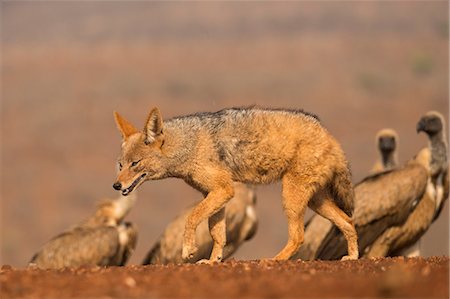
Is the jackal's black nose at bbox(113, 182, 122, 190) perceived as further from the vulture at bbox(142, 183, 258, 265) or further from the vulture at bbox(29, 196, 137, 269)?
the vulture at bbox(29, 196, 137, 269)

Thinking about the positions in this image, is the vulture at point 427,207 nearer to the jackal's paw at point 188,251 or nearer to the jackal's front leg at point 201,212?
the jackal's front leg at point 201,212

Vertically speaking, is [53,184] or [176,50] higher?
[176,50]

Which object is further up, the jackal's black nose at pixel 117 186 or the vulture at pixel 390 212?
the jackal's black nose at pixel 117 186

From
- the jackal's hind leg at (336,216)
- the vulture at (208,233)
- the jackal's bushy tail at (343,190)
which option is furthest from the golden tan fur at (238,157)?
the vulture at (208,233)

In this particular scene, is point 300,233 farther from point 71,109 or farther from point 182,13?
point 182,13

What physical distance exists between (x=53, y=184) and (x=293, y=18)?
34.1m

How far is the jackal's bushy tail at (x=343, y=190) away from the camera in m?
9.83

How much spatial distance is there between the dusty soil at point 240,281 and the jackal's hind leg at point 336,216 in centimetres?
136

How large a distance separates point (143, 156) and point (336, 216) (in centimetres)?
213

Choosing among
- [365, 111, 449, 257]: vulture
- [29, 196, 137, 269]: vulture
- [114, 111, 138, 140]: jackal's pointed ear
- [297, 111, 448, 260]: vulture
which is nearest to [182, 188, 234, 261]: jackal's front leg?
[114, 111, 138, 140]: jackal's pointed ear

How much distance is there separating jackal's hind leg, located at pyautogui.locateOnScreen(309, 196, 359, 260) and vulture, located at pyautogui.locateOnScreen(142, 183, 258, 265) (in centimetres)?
294

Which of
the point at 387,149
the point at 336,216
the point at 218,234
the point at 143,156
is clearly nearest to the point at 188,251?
the point at 218,234

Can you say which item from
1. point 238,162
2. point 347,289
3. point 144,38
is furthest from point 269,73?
point 347,289

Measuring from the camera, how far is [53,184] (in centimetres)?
3766
